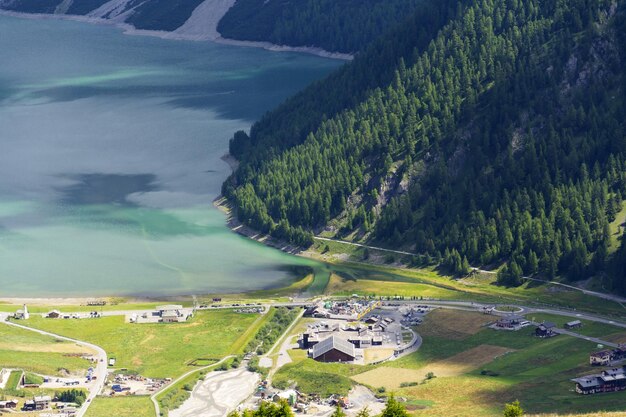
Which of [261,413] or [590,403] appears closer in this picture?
[261,413]

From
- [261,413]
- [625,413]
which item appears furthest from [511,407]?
[261,413]

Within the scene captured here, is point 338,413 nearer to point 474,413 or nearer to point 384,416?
point 384,416

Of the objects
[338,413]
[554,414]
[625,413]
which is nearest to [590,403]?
[554,414]

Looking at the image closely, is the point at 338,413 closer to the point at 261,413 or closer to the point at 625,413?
the point at 261,413

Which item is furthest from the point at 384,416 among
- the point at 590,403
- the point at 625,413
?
the point at 590,403

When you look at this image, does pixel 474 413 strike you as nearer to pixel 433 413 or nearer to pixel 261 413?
pixel 433 413

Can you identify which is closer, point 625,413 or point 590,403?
point 625,413

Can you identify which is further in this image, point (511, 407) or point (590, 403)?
point (590, 403)
